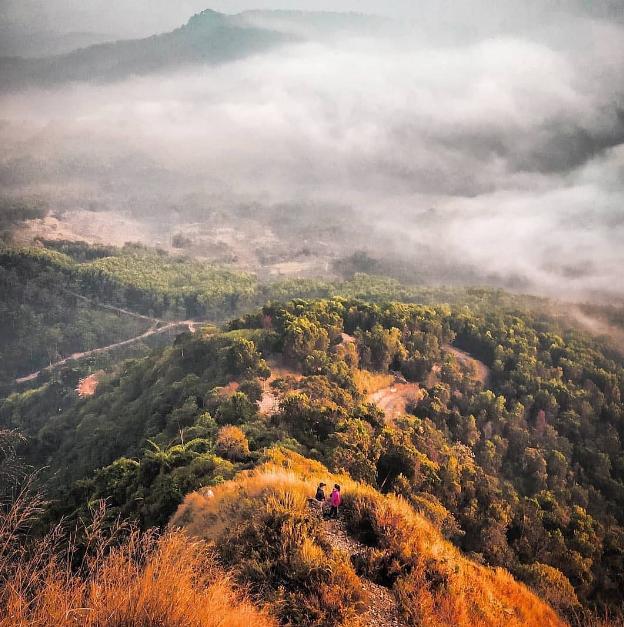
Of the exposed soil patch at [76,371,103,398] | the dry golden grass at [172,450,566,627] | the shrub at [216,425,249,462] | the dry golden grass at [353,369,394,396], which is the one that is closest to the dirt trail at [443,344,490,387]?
the dry golden grass at [353,369,394,396]

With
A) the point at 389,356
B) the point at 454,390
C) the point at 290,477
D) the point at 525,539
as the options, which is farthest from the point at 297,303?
the point at 290,477

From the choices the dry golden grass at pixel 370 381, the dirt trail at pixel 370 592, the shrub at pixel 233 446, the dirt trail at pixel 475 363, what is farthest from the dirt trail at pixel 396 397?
the dirt trail at pixel 370 592

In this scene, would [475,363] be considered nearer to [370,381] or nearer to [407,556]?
[370,381]

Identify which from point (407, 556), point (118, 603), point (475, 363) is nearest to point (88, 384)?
point (475, 363)

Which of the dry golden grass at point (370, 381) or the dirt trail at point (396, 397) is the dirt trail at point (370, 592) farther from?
the dirt trail at point (396, 397)

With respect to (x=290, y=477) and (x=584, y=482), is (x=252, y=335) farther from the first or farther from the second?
(x=584, y=482)

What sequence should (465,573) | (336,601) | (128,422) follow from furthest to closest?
1. (128,422)
2. (465,573)
3. (336,601)
